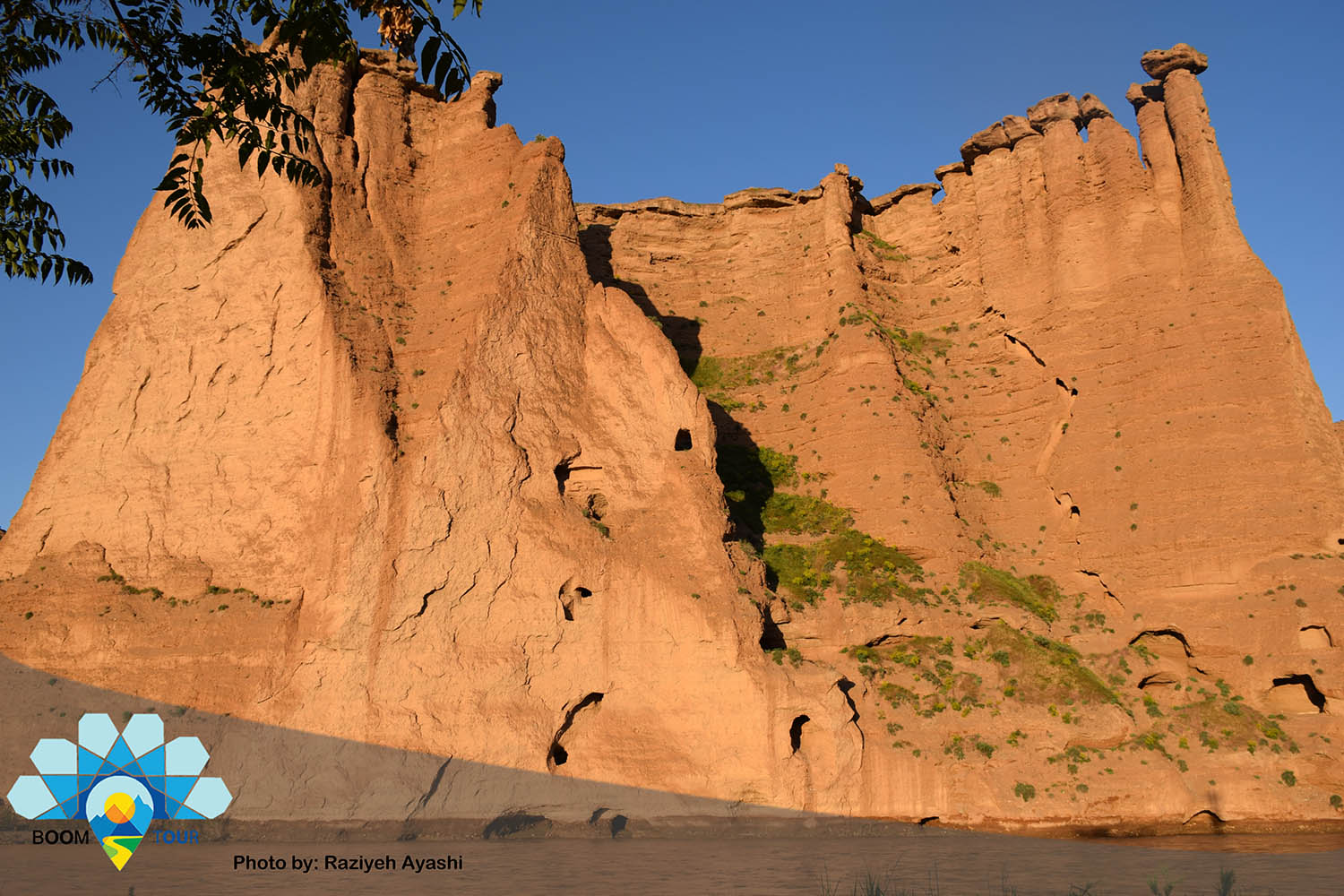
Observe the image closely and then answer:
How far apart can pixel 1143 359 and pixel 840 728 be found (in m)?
19.2

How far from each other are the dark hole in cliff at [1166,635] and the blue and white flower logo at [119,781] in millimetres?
27552

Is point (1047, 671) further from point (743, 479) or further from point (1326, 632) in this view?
point (743, 479)

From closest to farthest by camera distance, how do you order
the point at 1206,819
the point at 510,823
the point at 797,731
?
the point at 510,823
the point at 1206,819
the point at 797,731

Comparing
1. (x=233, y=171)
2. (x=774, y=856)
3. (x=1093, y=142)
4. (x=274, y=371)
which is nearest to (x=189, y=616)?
(x=274, y=371)

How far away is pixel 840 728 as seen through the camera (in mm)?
25719

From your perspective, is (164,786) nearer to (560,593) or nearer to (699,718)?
(560,593)

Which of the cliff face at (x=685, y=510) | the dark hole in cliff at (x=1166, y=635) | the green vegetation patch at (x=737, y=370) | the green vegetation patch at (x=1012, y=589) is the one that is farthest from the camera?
the green vegetation patch at (x=737, y=370)

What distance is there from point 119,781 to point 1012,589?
89.3 ft

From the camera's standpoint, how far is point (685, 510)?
2805 cm

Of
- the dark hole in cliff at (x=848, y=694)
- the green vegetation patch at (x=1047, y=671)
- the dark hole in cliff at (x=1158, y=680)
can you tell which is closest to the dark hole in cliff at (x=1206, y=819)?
the green vegetation patch at (x=1047, y=671)

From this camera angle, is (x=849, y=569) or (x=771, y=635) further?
(x=849, y=569)

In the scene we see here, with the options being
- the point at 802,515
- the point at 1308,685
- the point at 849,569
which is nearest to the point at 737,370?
the point at 802,515

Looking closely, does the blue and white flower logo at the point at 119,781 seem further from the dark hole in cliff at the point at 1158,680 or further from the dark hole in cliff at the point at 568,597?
the dark hole in cliff at the point at 1158,680

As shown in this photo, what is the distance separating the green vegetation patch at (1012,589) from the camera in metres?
31.8
